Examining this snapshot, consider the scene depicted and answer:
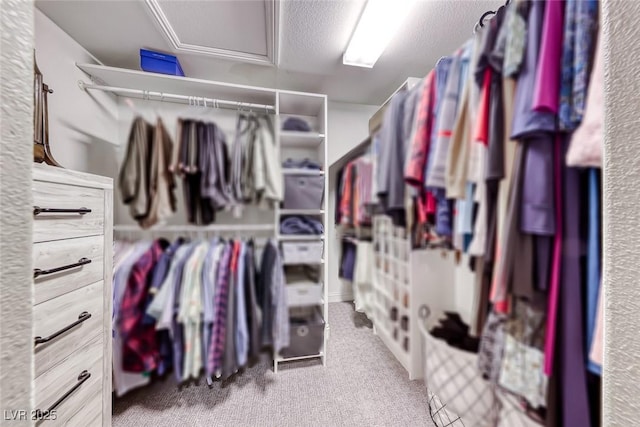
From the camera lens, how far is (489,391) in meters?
0.41

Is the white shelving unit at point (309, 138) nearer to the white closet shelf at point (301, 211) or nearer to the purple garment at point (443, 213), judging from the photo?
the white closet shelf at point (301, 211)

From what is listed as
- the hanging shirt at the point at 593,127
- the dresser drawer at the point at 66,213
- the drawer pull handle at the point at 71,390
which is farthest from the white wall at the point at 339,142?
the drawer pull handle at the point at 71,390

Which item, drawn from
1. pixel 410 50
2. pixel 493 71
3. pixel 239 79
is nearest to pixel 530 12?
pixel 493 71

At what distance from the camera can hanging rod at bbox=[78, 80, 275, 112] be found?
0.51 meters

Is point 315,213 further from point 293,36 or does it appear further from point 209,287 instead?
point 293,36

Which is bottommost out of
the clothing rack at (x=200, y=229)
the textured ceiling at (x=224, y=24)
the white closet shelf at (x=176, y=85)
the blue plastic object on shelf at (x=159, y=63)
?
the clothing rack at (x=200, y=229)

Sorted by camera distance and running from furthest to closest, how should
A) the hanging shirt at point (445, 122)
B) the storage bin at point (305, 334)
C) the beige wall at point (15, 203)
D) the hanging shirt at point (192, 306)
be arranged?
1. the storage bin at point (305, 334)
2. the hanging shirt at point (192, 306)
3. the hanging shirt at point (445, 122)
4. the beige wall at point (15, 203)

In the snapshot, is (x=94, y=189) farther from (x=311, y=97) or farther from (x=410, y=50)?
(x=410, y=50)

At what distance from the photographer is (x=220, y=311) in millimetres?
530

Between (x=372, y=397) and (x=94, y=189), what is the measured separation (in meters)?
0.98

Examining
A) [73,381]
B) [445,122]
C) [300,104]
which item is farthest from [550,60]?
[73,381]

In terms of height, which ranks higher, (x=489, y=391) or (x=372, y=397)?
(x=489, y=391)

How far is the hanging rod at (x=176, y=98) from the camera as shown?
0.51 meters

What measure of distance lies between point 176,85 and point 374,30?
56 cm
